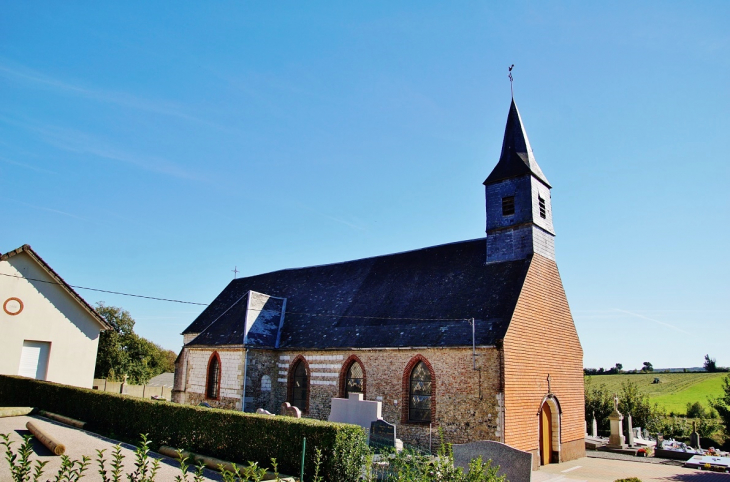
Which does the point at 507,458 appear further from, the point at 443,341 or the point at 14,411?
the point at 14,411

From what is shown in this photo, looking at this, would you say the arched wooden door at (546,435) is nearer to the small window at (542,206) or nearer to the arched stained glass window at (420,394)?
the arched stained glass window at (420,394)

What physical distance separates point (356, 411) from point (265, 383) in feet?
26.2

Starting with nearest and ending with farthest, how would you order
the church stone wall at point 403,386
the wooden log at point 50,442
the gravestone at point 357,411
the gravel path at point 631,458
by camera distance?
the wooden log at point 50,442
the gravestone at point 357,411
the church stone wall at point 403,386
the gravel path at point 631,458

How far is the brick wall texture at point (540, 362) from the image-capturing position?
57.7ft

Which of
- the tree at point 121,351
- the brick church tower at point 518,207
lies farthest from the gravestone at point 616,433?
the tree at point 121,351

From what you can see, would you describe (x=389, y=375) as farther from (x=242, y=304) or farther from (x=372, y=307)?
(x=242, y=304)

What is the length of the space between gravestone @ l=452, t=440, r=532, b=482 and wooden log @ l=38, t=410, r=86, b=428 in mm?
13648

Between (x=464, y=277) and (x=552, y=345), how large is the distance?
4.51m

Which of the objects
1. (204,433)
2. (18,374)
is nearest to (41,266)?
(18,374)

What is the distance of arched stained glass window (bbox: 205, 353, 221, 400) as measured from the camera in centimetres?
2489

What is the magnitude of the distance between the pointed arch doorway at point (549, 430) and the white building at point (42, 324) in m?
20.9

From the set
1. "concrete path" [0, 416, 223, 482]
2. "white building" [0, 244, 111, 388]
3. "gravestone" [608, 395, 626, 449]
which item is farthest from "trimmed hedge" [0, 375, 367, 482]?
"gravestone" [608, 395, 626, 449]

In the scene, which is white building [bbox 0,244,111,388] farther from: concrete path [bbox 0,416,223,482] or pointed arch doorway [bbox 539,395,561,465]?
pointed arch doorway [bbox 539,395,561,465]

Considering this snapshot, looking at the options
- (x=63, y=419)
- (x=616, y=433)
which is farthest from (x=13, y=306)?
(x=616, y=433)
